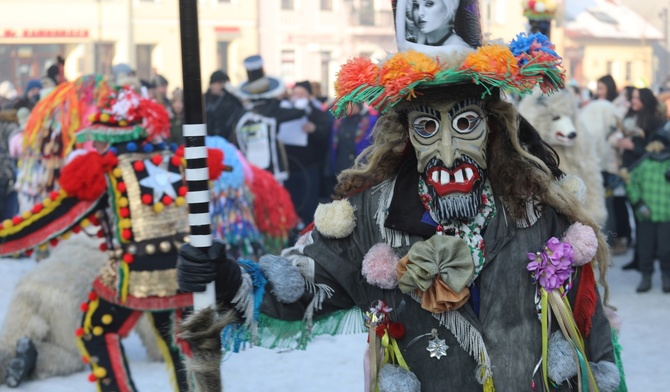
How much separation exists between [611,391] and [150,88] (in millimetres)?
9775

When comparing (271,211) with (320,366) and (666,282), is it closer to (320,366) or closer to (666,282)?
(320,366)

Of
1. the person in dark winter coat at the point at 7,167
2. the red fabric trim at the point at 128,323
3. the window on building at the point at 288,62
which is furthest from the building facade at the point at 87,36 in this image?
the red fabric trim at the point at 128,323

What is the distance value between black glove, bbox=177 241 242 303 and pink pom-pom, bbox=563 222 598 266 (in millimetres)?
1017

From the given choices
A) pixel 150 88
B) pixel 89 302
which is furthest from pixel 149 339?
pixel 150 88

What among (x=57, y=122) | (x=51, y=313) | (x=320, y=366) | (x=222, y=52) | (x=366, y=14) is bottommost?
(x=320, y=366)

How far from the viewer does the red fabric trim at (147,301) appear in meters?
5.36

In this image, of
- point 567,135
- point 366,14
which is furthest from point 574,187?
point 366,14

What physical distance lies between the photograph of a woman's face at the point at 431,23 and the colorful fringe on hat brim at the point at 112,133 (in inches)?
104

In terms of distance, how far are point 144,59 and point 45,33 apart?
3.37 meters

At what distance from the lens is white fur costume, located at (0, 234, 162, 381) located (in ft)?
20.8

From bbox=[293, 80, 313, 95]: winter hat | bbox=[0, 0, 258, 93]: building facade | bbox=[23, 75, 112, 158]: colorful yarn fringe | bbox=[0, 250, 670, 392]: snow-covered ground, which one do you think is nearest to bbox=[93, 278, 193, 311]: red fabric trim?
bbox=[0, 250, 670, 392]: snow-covered ground

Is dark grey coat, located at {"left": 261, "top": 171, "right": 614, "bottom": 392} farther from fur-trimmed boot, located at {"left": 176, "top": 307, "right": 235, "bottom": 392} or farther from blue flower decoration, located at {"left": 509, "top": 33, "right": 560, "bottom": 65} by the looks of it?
blue flower decoration, located at {"left": 509, "top": 33, "right": 560, "bottom": 65}

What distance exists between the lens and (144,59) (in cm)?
3619

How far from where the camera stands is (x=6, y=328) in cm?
636
